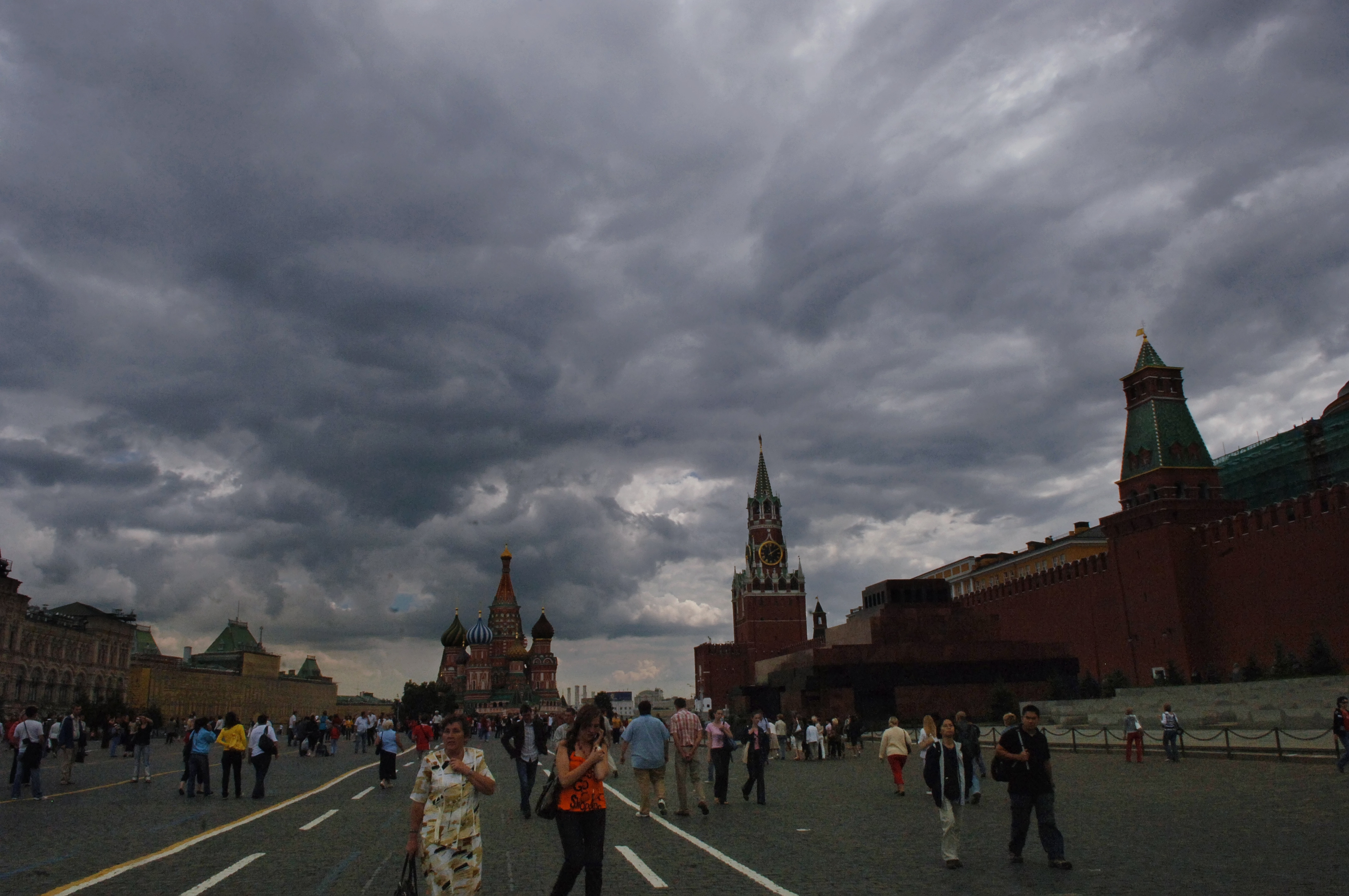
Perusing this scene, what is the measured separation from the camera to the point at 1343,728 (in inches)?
599

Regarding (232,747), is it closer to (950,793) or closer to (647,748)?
(647,748)

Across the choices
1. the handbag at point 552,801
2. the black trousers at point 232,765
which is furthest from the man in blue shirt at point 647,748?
the black trousers at point 232,765

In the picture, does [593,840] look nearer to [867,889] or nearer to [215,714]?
[867,889]

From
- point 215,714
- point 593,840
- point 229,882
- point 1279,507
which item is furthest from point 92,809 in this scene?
point 215,714

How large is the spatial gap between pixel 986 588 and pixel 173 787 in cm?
5409

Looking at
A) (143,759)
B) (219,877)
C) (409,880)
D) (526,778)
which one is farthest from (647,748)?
(143,759)

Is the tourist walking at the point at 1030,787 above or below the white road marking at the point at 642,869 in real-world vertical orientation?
above

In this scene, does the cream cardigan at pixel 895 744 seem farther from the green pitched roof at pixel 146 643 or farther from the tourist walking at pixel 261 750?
the green pitched roof at pixel 146 643

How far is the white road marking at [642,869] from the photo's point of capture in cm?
721

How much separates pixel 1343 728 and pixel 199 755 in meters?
18.8

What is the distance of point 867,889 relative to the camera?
6957mm

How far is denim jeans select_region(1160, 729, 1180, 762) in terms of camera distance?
19141 mm

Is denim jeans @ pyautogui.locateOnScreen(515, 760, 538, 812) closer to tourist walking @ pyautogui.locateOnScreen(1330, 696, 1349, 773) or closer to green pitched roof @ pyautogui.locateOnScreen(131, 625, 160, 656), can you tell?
tourist walking @ pyautogui.locateOnScreen(1330, 696, 1349, 773)

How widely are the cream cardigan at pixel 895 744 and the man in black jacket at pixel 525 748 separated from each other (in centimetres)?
530
